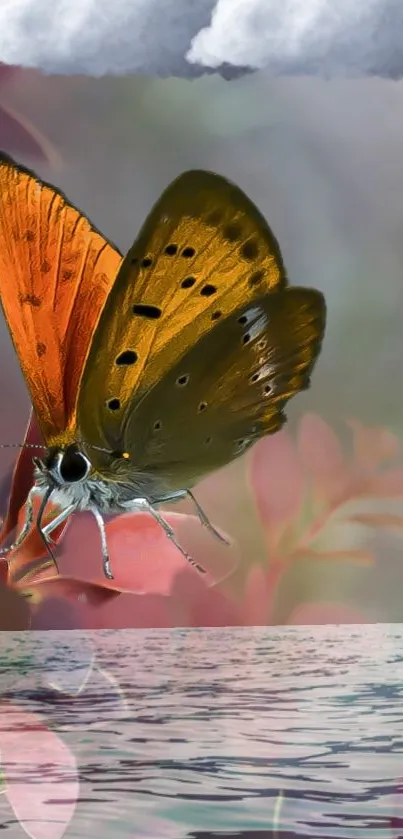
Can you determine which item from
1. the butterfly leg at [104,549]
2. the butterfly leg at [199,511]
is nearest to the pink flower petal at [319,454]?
the butterfly leg at [199,511]

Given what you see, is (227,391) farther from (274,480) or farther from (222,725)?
(222,725)

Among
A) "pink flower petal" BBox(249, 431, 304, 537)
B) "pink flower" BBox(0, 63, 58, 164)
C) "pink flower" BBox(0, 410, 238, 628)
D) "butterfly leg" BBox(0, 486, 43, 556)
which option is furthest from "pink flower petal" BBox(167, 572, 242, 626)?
"pink flower" BBox(0, 63, 58, 164)

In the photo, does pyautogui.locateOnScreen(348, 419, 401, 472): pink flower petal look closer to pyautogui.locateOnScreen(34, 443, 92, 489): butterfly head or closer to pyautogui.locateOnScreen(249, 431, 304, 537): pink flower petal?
pyautogui.locateOnScreen(249, 431, 304, 537): pink flower petal

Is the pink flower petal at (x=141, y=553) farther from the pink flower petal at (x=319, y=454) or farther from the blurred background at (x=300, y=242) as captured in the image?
the pink flower petal at (x=319, y=454)

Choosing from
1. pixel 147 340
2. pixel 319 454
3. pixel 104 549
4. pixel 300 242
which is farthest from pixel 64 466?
pixel 300 242

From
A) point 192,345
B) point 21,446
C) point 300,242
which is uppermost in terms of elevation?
point 300,242

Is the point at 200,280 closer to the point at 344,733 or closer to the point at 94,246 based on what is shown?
the point at 94,246

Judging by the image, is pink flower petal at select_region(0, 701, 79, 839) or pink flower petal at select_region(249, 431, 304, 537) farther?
pink flower petal at select_region(249, 431, 304, 537)
